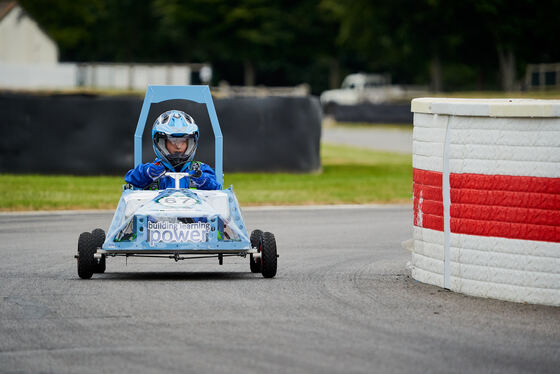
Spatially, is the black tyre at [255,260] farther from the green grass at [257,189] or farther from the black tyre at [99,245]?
the green grass at [257,189]

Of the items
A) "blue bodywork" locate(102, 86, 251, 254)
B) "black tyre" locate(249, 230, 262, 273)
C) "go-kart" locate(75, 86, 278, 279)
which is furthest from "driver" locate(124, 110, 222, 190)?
"black tyre" locate(249, 230, 262, 273)

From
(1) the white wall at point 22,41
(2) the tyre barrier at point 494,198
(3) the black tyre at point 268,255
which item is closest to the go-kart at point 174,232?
(3) the black tyre at point 268,255

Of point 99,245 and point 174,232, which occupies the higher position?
point 174,232

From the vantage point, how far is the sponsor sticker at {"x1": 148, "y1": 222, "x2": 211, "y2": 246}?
33.5 ft

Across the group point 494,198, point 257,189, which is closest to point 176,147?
point 494,198

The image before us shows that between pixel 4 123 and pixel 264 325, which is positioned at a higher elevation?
pixel 4 123

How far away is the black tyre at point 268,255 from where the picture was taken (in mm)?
10602

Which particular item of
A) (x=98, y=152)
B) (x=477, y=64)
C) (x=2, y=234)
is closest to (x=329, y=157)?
(x=98, y=152)

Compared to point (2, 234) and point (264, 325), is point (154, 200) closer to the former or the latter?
point (264, 325)

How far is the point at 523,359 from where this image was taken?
7.22m

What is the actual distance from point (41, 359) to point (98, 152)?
16032 millimetres

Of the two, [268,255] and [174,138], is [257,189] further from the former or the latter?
[268,255]

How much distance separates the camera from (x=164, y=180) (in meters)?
11.2

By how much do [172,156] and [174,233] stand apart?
3.83 feet
